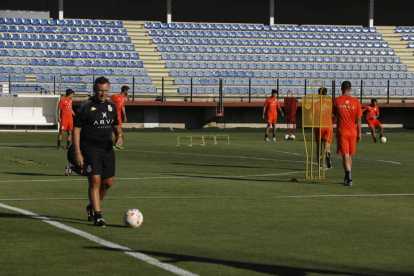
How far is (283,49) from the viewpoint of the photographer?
50.1 m

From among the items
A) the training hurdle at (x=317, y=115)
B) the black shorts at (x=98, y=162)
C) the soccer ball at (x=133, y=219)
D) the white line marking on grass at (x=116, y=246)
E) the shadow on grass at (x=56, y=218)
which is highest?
the training hurdle at (x=317, y=115)

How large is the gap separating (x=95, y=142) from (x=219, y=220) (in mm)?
1954

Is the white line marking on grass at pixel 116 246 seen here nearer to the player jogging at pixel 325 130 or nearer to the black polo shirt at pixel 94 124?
the black polo shirt at pixel 94 124

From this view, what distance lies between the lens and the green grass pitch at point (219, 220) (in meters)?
7.70

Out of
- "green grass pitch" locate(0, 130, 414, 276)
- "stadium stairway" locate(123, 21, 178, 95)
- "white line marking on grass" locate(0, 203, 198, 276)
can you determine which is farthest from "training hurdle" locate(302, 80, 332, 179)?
"stadium stairway" locate(123, 21, 178, 95)

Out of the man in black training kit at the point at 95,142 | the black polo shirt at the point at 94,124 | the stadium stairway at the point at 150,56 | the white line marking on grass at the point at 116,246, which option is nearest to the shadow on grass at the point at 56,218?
the white line marking on grass at the point at 116,246

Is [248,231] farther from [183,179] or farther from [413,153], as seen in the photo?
[413,153]

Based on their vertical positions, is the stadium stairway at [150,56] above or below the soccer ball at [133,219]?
above

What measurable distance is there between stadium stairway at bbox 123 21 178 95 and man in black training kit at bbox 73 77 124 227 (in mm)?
34410

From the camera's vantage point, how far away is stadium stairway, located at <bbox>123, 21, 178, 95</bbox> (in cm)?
4574

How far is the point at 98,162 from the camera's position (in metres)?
10.1

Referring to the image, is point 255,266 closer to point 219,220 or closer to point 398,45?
point 219,220

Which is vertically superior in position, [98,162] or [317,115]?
[317,115]

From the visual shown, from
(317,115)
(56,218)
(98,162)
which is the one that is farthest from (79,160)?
(317,115)
